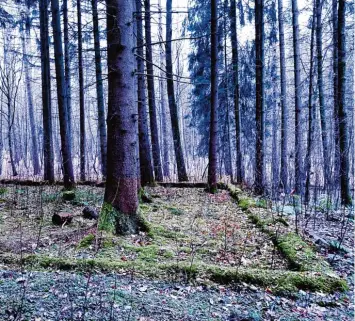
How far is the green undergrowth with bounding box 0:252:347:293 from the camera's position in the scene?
3.29m

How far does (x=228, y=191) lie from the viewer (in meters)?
9.30

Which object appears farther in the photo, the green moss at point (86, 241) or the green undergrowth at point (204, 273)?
the green moss at point (86, 241)

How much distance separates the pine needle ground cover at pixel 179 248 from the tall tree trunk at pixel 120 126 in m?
0.36

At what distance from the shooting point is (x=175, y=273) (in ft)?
11.2

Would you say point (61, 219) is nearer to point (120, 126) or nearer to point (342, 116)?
point (120, 126)

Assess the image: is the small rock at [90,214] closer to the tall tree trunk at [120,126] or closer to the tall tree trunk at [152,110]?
the tall tree trunk at [120,126]

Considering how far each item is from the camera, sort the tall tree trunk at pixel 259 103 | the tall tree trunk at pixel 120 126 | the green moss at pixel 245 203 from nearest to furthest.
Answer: the tall tree trunk at pixel 120 126, the green moss at pixel 245 203, the tall tree trunk at pixel 259 103

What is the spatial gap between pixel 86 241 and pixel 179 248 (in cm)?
126

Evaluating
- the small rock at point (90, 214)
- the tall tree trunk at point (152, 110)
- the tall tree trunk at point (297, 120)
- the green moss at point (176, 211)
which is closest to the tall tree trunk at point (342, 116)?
the tall tree trunk at point (297, 120)

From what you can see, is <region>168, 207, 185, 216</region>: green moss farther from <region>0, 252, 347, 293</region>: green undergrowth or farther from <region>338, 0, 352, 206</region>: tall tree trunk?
<region>338, 0, 352, 206</region>: tall tree trunk

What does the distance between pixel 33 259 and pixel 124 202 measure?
150cm

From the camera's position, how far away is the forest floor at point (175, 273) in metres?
2.66

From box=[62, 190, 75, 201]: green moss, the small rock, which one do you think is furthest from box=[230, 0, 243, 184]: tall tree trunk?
the small rock

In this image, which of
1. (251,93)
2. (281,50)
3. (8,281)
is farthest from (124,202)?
(251,93)
